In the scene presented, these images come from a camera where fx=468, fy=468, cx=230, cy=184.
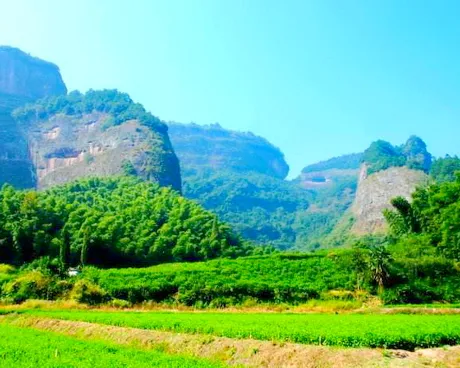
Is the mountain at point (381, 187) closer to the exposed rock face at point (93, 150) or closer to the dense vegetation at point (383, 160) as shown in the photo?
the dense vegetation at point (383, 160)

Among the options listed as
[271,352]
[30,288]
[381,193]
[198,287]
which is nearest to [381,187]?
[381,193]

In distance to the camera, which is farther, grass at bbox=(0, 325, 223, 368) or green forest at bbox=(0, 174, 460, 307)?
green forest at bbox=(0, 174, 460, 307)

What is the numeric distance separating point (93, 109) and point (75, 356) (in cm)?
17201

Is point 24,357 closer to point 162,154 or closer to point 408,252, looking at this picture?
point 408,252

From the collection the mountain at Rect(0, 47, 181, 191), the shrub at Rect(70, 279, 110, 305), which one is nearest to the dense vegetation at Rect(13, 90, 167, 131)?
the mountain at Rect(0, 47, 181, 191)

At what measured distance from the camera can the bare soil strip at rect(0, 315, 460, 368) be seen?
18.3m

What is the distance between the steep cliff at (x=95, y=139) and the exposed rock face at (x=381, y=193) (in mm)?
59732

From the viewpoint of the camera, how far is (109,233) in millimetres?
71500

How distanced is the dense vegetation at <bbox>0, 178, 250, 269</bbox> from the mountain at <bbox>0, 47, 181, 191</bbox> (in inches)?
1960

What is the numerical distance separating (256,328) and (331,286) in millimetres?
28749

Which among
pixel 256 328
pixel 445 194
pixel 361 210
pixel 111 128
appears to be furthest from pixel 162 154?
pixel 256 328

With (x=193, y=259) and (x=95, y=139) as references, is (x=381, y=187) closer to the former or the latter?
(x=193, y=259)

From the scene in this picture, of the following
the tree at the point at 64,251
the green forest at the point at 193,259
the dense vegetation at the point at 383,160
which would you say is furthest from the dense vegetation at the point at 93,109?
the tree at the point at 64,251

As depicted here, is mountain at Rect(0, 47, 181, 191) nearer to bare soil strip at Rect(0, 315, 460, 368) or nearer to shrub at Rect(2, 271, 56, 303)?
shrub at Rect(2, 271, 56, 303)
